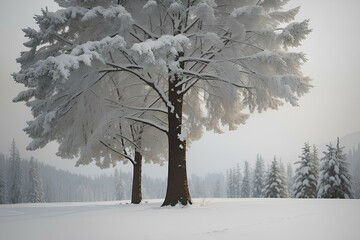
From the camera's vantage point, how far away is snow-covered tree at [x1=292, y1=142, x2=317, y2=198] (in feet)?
117

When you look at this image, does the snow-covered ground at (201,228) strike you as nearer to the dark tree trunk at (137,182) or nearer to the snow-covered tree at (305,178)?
the dark tree trunk at (137,182)

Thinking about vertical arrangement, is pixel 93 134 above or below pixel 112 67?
below

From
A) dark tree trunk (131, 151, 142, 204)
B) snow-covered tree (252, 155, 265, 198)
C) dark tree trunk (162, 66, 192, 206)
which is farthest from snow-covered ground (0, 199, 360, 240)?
snow-covered tree (252, 155, 265, 198)

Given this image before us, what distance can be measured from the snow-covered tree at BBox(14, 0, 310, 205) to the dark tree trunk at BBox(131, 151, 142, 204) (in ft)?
13.1

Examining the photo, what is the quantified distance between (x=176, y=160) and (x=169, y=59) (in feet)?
11.7

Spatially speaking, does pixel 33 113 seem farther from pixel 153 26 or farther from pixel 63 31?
pixel 153 26

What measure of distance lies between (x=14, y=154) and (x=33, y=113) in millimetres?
77423

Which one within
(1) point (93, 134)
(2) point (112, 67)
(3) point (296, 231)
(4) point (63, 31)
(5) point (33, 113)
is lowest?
(3) point (296, 231)

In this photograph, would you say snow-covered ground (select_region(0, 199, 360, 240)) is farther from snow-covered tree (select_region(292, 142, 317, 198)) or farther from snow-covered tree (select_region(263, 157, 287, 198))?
snow-covered tree (select_region(263, 157, 287, 198))

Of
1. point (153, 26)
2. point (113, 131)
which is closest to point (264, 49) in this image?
point (153, 26)

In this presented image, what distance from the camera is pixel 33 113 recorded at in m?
13.3

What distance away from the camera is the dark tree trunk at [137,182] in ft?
54.1

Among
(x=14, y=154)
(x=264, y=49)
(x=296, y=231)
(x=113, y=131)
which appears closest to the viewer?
(x=296, y=231)

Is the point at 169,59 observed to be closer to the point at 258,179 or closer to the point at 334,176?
the point at 334,176
